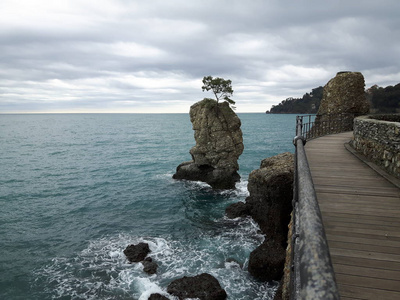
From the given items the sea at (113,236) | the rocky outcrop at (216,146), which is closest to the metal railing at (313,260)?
the sea at (113,236)

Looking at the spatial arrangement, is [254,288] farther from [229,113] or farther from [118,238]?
[229,113]

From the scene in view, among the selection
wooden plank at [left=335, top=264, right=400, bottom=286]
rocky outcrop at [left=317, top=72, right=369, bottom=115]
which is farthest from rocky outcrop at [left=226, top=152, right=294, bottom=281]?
rocky outcrop at [left=317, top=72, right=369, bottom=115]

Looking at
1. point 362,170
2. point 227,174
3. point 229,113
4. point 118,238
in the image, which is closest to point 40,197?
point 118,238

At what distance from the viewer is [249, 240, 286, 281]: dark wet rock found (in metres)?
15.1

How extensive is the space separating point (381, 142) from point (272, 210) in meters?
9.58

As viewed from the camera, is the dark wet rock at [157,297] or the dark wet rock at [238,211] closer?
the dark wet rock at [157,297]

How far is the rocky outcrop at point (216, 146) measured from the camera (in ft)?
115

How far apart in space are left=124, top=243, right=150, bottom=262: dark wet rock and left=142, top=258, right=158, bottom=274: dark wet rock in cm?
76

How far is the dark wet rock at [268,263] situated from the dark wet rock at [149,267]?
6.13 meters

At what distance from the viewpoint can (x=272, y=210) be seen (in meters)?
18.1

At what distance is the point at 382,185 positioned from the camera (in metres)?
8.13

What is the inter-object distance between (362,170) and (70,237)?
855 inches

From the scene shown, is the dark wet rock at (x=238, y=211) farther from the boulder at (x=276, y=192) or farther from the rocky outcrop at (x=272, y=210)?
the boulder at (x=276, y=192)

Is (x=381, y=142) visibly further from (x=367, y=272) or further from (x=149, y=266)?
(x=149, y=266)
